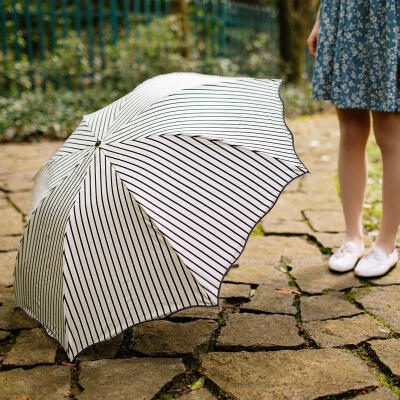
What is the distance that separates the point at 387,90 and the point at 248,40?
8.29 meters

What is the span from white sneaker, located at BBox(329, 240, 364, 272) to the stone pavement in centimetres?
4

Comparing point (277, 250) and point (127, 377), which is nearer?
point (127, 377)

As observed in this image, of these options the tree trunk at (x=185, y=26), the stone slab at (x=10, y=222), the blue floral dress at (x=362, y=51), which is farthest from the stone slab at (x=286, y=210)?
the tree trunk at (x=185, y=26)

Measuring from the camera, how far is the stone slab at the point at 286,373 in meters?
1.76

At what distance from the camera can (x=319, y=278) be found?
263cm

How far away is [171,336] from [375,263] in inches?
42.0

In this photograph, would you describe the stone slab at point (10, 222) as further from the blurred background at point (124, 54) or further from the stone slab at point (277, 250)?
the blurred background at point (124, 54)

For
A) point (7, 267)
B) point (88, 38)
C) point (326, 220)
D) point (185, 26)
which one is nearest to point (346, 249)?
point (326, 220)

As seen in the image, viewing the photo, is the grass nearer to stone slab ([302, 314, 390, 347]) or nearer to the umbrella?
stone slab ([302, 314, 390, 347])

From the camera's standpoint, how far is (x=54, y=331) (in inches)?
75.9

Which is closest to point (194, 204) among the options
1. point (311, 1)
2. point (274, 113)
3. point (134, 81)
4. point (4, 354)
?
point (274, 113)

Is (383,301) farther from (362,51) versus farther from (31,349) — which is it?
(31,349)

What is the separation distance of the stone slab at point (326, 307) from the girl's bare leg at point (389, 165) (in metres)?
0.42

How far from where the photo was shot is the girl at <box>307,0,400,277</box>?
7.66ft
